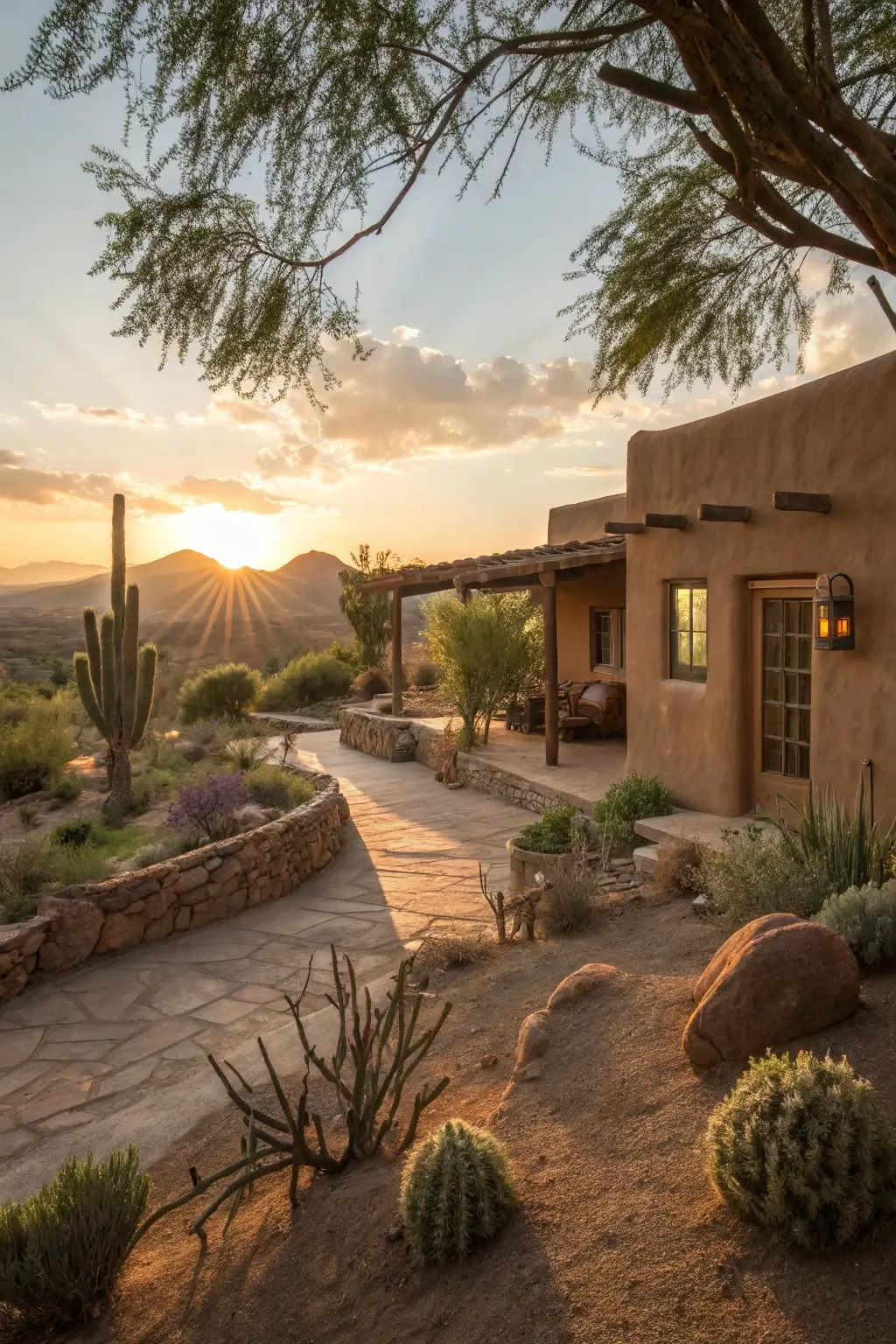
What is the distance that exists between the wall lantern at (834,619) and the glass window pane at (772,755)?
4.94ft

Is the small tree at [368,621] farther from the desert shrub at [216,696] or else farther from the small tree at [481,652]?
the small tree at [481,652]

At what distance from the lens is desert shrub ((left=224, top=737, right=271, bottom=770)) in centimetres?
1279

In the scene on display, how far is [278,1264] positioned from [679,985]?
2060mm

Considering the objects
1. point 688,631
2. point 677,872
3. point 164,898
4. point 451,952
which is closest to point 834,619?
point 677,872

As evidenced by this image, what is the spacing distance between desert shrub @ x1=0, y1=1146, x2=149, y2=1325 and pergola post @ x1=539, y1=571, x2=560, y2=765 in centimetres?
874

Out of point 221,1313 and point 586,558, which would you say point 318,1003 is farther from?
point 586,558

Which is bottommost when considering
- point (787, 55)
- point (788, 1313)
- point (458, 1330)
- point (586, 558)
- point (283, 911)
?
point (283, 911)

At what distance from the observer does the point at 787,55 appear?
3668 millimetres

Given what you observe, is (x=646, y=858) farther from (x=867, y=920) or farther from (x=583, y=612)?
(x=583, y=612)

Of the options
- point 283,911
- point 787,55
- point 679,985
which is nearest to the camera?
point 787,55

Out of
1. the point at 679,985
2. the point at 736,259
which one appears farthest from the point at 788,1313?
the point at 736,259

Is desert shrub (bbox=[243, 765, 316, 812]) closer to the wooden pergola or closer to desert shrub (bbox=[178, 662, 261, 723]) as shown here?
the wooden pergola

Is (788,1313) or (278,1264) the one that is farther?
(278,1264)

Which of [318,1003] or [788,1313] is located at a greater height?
[788,1313]
